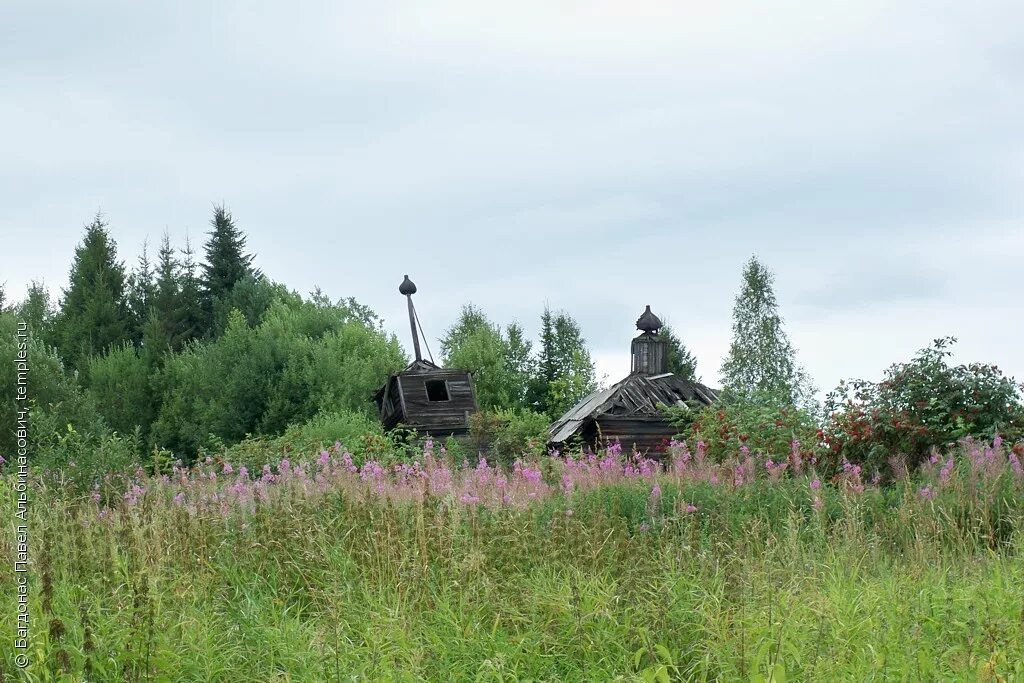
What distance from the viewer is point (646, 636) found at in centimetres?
552

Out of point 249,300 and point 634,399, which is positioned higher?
point 249,300

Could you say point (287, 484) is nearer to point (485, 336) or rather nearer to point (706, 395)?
point (706, 395)

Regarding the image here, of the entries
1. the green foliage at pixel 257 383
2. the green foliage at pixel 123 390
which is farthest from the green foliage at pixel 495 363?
the green foliage at pixel 123 390

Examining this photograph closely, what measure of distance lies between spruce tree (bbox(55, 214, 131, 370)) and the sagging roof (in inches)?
772

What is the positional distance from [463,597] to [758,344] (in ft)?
121

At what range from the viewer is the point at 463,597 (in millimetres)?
6125

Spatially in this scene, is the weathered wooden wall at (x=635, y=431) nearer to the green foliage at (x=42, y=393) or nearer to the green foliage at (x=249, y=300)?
the green foliage at (x=42, y=393)

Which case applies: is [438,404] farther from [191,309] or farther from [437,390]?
[191,309]

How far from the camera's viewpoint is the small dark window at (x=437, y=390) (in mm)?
30172

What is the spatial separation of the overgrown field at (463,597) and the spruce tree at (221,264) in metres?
34.9

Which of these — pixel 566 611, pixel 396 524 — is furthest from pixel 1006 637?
pixel 396 524

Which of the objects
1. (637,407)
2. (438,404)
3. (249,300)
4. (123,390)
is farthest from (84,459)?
(249,300)

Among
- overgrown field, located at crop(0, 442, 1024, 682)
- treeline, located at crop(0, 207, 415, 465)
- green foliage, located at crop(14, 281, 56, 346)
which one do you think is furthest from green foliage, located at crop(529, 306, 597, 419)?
overgrown field, located at crop(0, 442, 1024, 682)

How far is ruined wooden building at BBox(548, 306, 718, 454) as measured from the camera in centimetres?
2559
